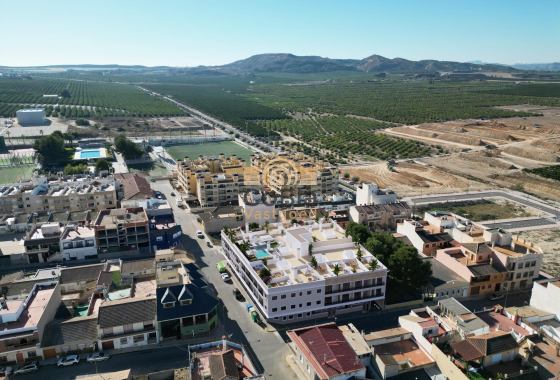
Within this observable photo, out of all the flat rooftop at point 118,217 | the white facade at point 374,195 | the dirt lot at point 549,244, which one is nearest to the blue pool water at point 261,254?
the flat rooftop at point 118,217

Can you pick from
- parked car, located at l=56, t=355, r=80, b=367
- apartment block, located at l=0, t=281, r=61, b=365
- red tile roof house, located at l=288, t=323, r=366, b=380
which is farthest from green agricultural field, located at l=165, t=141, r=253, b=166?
red tile roof house, located at l=288, t=323, r=366, b=380

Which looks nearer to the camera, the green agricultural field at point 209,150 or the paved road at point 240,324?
the paved road at point 240,324

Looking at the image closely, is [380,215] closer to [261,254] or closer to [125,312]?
[261,254]

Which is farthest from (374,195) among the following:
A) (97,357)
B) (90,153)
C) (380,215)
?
(90,153)

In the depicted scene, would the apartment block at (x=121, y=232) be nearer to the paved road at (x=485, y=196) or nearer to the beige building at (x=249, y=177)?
the beige building at (x=249, y=177)

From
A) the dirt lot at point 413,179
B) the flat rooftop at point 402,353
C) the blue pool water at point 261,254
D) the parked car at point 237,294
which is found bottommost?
the dirt lot at point 413,179

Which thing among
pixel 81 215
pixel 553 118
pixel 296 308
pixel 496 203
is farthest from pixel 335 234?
pixel 553 118

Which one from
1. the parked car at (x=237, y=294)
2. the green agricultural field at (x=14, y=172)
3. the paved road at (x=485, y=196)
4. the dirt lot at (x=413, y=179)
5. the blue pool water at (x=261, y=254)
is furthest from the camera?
the green agricultural field at (x=14, y=172)
